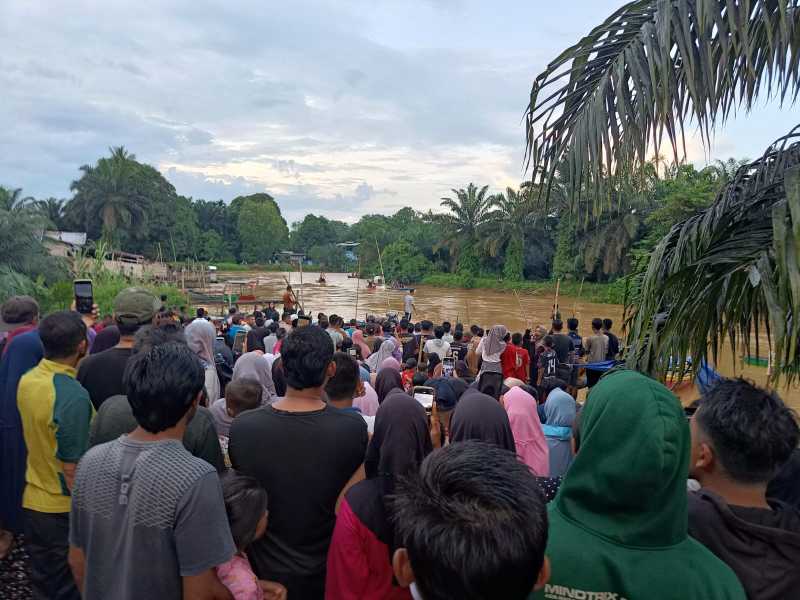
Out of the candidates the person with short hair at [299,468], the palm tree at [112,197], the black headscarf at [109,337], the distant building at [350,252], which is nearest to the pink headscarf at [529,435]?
the person with short hair at [299,468]

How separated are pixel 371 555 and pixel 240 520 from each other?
19.4 inches

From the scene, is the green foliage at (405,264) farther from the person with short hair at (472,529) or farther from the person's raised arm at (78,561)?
the person with short hair at (472,529)

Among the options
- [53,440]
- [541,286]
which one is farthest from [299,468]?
[541,286]

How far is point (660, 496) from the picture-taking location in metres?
1.33

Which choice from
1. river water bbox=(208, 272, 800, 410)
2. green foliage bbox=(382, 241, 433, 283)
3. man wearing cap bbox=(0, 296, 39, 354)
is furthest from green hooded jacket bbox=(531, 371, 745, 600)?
green foliage bbox=(382, 241, 433, 283)

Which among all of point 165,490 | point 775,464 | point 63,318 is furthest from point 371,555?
Result: point 63,318

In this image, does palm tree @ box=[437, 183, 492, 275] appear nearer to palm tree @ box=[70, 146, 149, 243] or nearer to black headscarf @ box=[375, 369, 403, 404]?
palm tree @ box=[70, 146, 149, 243]

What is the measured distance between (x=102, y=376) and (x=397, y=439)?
190cm

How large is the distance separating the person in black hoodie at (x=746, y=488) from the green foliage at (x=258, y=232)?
63.7 metres

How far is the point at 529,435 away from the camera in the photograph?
3.71m

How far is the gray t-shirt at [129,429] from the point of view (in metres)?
2.29

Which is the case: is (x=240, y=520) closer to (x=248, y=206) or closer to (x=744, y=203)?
(x=744, y=203)

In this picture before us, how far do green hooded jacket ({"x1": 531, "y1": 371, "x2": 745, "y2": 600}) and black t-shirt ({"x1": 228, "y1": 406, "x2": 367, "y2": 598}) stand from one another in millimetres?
967

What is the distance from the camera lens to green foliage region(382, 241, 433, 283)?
45125mm
